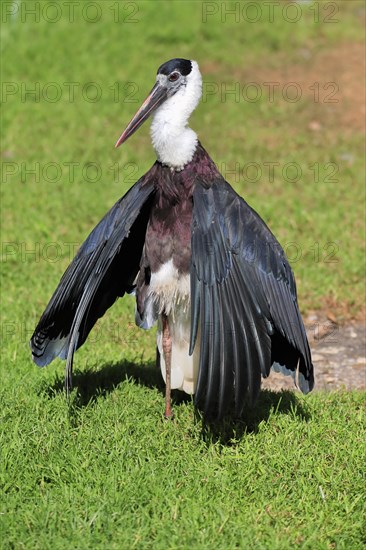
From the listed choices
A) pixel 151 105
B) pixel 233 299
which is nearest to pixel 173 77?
pixel 151 105

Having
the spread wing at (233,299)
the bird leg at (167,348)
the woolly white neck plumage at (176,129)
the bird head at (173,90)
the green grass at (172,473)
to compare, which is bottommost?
the green grass at (172,473)

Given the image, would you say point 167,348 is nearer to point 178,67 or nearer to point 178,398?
point 178,398

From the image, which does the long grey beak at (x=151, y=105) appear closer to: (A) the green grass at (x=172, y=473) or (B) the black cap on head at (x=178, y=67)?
(B) the black cap on head at (x=178, y=67)

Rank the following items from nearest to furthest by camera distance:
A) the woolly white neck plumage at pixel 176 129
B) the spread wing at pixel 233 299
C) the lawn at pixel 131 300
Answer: the lawn at pixel 131 300 < the spread wing at pixel 233 299 < the woolly white neck plumage at pixel 176 129

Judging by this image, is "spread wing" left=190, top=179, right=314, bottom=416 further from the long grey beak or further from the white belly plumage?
the long grey beak

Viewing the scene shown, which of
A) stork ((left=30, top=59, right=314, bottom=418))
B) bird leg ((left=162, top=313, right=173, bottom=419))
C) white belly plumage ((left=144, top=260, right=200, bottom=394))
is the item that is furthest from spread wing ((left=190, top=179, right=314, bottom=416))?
bird leg ((left=162, top=313, right=173, bottom=419))

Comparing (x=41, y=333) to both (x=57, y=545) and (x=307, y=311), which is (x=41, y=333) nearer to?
(x=57, y=545)

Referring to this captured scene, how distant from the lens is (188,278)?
426cm

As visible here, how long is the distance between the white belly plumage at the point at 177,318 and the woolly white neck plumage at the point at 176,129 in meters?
0.48

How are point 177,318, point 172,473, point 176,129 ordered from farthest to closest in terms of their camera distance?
point 177,318
point 176,129
point 172,473

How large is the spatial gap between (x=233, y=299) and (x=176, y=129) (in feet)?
2.71

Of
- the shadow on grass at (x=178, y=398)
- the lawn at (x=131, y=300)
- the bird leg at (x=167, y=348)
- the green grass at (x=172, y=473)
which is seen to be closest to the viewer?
the green grass at (x=172, y=473)

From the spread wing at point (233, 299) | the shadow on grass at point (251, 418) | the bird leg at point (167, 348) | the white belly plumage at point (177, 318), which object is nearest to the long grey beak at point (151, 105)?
the spread wing at point (233, 299)

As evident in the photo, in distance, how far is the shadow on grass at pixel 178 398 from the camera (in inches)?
169
